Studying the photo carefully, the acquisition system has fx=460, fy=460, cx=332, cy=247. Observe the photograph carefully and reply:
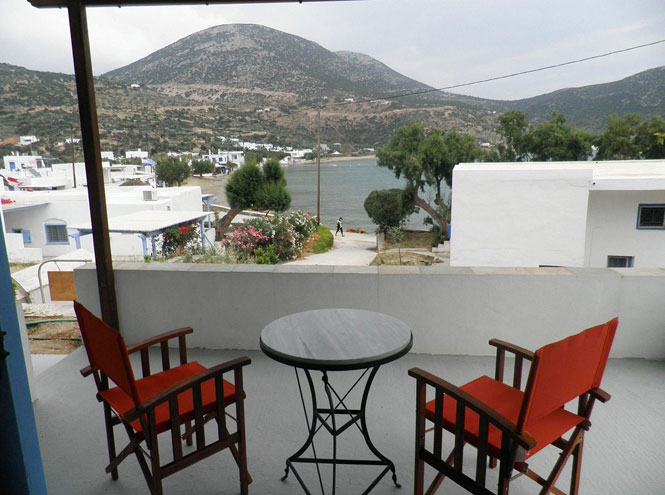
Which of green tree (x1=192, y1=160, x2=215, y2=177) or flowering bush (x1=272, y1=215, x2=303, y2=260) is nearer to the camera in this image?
flowering bush (x1=272, y1=215, x2=303, y2=260)

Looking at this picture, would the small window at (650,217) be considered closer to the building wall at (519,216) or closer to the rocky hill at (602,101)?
the building wall at (519,216)

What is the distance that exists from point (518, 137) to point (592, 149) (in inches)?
128

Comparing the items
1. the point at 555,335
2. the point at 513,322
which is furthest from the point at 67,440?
the point at 555,335

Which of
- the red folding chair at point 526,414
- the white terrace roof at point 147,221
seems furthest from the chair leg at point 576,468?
the white terrace roof at point 147,221

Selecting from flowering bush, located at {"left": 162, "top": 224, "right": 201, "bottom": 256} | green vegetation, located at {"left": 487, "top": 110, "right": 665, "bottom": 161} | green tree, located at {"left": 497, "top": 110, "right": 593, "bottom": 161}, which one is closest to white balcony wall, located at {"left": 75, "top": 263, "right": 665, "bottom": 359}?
flowering bush, located at {"left": 162, "top": 224, "right": 201, "bottom": 256}

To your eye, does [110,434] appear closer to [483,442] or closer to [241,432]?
[241,432]

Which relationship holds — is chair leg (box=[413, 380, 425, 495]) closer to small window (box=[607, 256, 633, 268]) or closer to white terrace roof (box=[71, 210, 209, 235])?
small window (box=[607, 256, 633, 268])

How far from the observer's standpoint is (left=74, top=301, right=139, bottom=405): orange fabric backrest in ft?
4.97

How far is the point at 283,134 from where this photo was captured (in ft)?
74.8

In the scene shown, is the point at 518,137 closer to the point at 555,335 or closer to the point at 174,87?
the point at 174,87

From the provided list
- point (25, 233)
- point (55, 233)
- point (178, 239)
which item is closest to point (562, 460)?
point (178, 239)

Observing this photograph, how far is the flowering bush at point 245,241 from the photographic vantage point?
14.5m

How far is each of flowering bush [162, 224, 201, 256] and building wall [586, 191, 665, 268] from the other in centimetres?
1298

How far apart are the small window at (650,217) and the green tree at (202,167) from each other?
19.4 m
